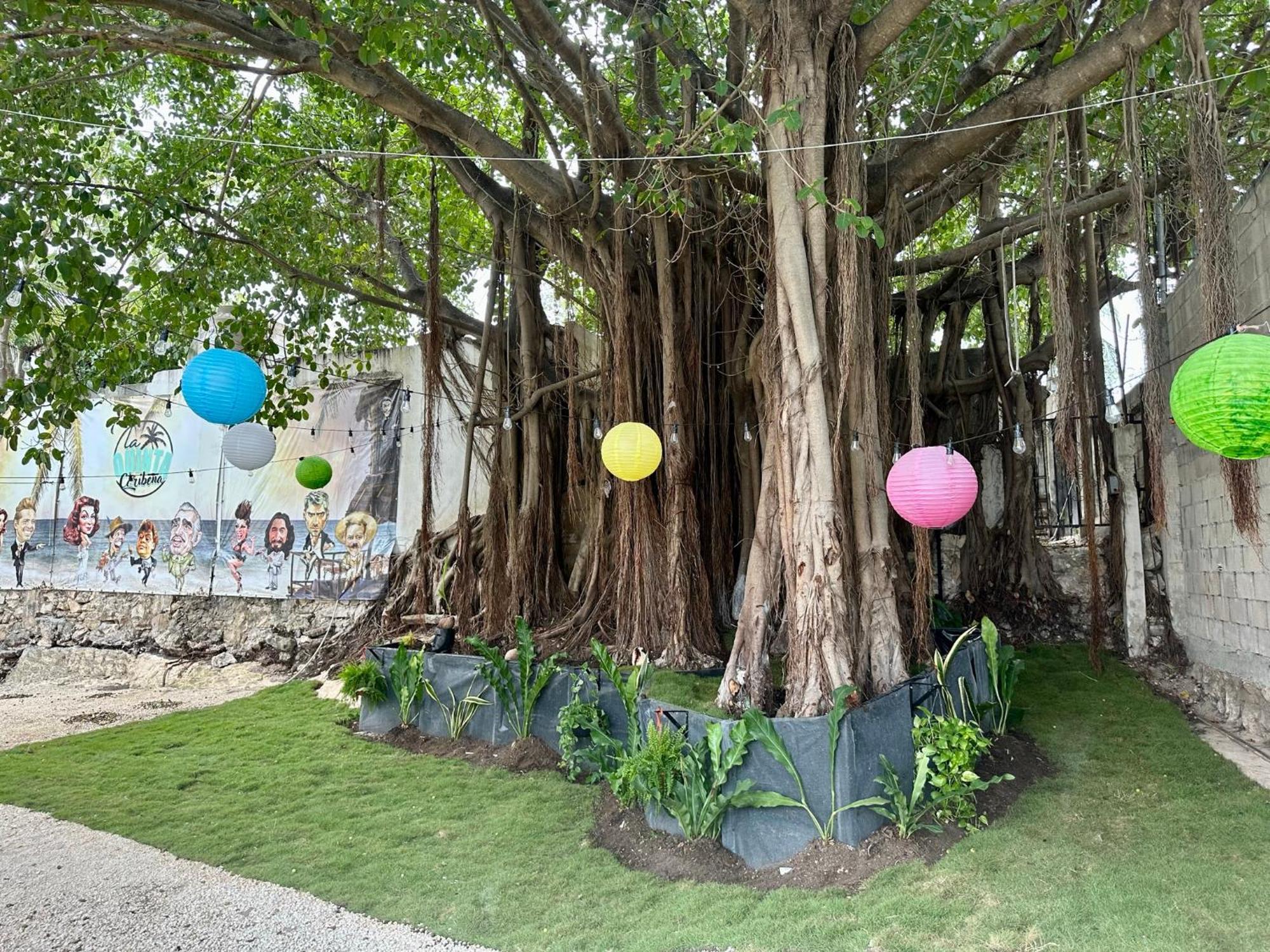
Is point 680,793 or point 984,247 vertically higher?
point 984,247

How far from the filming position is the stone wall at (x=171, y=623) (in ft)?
25.6

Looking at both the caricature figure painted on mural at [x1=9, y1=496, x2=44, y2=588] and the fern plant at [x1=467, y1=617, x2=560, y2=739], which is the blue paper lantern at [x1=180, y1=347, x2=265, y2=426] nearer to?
the fern plant at [x1=467, y1=617, x2=560, y2=739]

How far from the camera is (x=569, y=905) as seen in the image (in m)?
2.67

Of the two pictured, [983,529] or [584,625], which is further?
[983,529]

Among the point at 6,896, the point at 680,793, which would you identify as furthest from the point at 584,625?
the point at 6,896

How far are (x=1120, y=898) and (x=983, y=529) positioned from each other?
4495 millimetres

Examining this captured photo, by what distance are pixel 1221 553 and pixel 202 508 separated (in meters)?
8.86

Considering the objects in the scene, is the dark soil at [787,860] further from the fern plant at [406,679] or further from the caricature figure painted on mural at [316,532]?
the caricature figure painted on mural at [316,532]

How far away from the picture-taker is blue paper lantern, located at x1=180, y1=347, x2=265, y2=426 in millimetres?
3615

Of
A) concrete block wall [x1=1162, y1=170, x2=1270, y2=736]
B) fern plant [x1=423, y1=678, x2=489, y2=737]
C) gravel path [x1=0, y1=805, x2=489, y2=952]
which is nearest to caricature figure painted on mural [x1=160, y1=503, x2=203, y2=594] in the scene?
fern plant [x1=423, y1=678, x2=489, y2=737]

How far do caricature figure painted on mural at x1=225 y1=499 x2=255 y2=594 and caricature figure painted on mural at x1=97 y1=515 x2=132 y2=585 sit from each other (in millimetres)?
1766

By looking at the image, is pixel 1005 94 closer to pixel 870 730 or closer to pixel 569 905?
pixel 870 730

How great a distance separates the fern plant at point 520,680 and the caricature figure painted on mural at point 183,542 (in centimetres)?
574

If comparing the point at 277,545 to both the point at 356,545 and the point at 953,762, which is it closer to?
the point at 356,545
